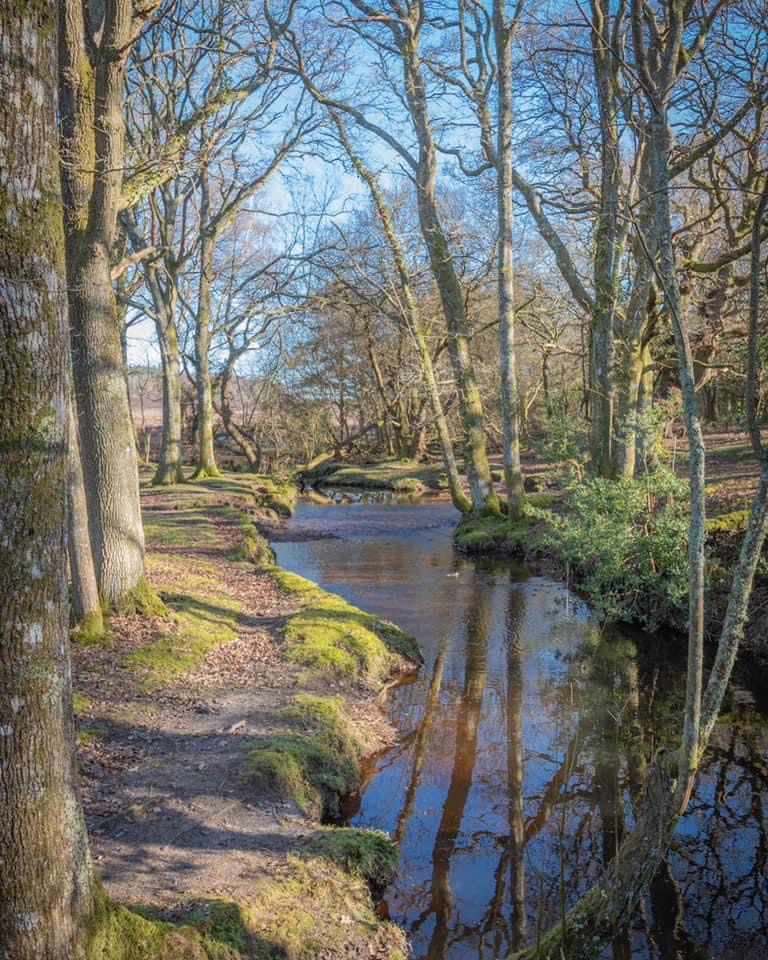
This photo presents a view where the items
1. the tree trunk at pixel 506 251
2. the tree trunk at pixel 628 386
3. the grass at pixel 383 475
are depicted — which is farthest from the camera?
the grass at pixel 383 475

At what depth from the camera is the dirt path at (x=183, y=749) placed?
4.79m

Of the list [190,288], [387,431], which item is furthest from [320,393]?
[190,288]

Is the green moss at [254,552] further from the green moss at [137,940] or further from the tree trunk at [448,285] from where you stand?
the green moss at [137,940]

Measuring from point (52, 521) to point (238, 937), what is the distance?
2580 millimetres

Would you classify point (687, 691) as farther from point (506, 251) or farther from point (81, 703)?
point (506, 251)

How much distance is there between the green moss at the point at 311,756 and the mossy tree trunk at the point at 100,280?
→ 9.19ft

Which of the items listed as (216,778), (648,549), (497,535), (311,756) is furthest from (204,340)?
(216,778)

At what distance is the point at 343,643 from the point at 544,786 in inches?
130

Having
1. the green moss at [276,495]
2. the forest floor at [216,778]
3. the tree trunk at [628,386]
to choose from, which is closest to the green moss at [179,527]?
the forest floor at [216,778]

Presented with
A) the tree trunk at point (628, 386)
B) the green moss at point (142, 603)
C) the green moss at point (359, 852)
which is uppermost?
the tree trunk at point (628, 386)

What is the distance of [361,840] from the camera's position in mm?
5438

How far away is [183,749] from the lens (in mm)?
6395

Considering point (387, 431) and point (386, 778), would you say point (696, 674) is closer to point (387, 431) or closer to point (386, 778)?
point (386, 778)

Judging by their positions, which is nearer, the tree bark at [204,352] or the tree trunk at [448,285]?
the tree trunk at [448,285]
